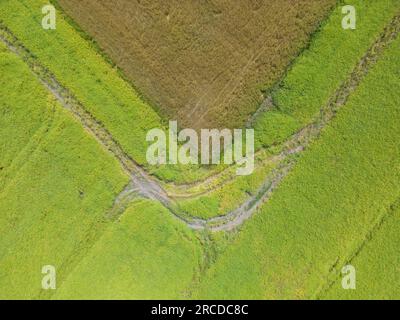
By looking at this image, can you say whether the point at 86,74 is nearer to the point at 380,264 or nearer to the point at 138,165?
the point at 138,165

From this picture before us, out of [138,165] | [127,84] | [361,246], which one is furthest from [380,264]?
[127,84]

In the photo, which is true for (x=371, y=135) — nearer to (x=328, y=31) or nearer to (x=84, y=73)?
(x=328, y=31)

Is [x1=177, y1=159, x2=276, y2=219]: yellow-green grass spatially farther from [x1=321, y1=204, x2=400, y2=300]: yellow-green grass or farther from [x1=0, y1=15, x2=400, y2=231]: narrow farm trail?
[x1=321, y1=204, x2=400, y2=300]: yellow-green grass

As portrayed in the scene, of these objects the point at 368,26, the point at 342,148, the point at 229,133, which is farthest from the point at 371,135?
the point at 229,133

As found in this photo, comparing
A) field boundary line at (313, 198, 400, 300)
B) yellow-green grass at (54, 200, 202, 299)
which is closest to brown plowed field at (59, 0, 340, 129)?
yellow-green grass at (54, 200, 202, 299)

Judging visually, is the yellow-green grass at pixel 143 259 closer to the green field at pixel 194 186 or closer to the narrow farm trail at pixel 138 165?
the green field at pixel 194 186

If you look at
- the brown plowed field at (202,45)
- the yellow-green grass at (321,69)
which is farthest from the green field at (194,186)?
the brown plowed field at (202,45)
